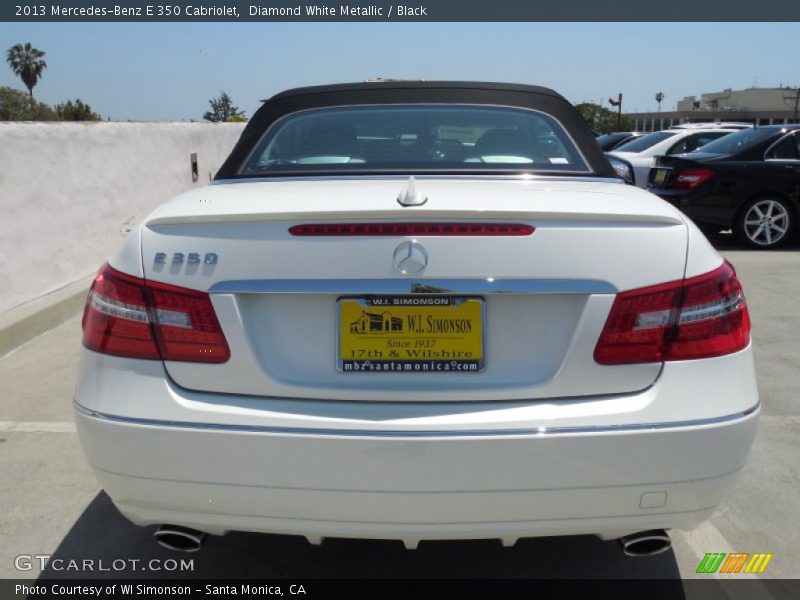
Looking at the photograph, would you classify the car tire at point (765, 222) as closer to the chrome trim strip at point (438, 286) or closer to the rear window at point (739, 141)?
the rear window at point (739, 141)

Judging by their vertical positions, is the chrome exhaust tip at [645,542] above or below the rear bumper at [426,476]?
below

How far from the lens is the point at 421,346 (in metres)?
2.20

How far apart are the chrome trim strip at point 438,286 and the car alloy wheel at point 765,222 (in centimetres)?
856

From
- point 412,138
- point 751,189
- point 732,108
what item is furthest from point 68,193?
point 732,108

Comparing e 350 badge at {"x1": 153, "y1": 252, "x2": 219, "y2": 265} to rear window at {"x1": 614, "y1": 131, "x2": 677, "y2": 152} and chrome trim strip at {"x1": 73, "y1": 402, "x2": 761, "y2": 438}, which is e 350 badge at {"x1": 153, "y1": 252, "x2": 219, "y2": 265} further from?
rear window at {"x1": 614, "y1": 131, "x2": 677, "y2": 152}

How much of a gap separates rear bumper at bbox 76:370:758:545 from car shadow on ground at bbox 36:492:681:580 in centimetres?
67

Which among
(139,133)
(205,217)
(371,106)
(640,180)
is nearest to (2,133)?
(139,133)

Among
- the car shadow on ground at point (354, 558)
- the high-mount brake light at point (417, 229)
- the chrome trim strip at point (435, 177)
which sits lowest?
the car shadow on ground at point (354, 558)

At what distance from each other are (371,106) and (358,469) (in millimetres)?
2047

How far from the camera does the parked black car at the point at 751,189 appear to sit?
32.2 feet

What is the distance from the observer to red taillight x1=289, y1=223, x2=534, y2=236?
2.21 meters

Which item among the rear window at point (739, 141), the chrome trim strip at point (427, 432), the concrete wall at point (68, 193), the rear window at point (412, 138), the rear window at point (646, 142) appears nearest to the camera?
the chrome trim strip at point (427, 432)

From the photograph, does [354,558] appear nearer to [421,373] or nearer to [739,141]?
[421,373]

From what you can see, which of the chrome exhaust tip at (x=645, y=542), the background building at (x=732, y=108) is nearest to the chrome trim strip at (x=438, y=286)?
the chrome exhaust tip at (x=645, y=542)
